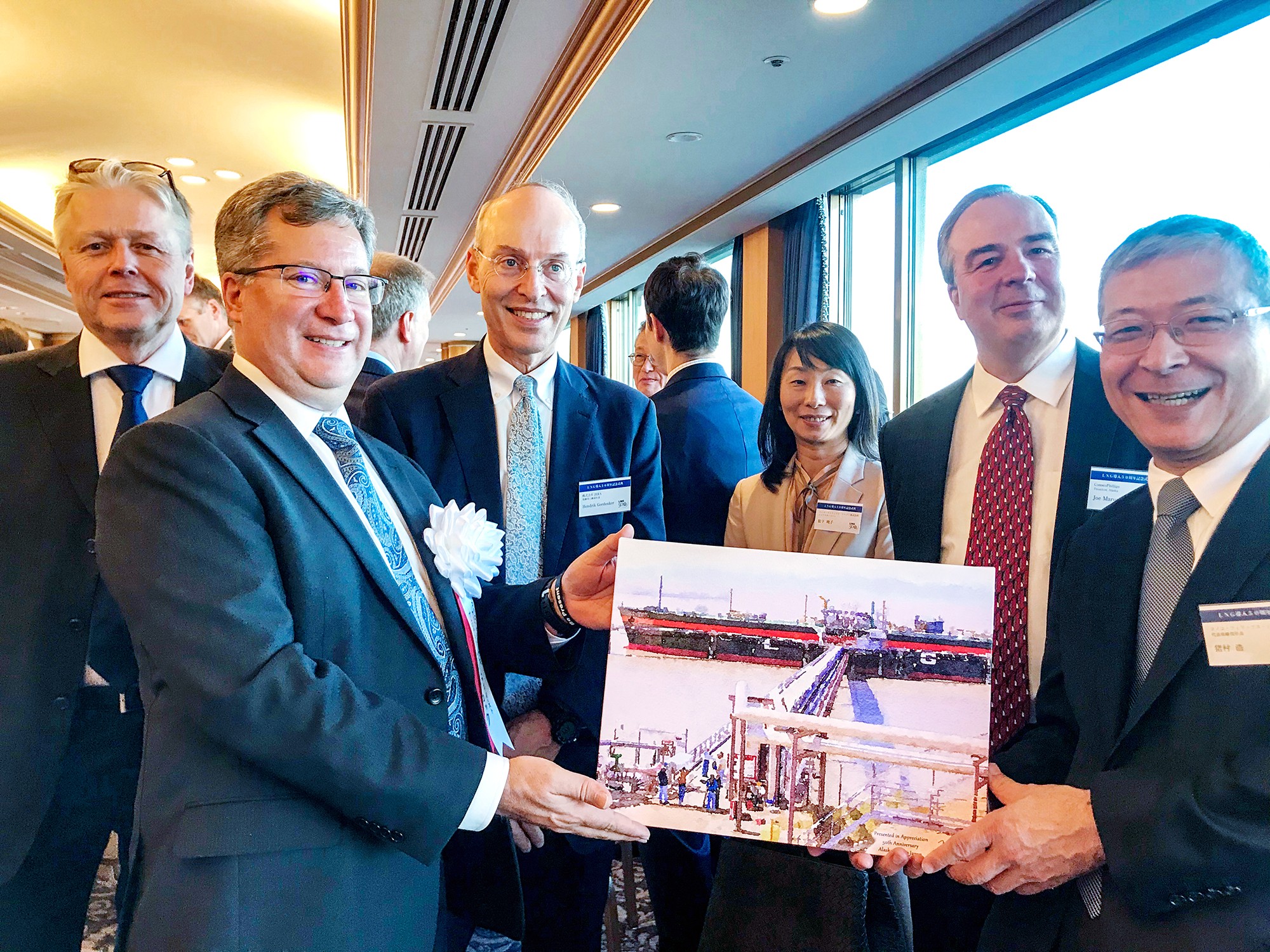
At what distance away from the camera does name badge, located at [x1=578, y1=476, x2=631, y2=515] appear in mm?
2094

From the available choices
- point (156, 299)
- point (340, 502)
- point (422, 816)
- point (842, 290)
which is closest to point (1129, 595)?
point (422, 816)

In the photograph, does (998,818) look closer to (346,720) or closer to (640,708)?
(640,708)

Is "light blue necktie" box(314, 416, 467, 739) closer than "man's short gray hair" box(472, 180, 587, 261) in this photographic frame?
Yes

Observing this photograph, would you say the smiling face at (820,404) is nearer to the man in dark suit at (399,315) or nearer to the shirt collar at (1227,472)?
the man in dark suit at (399,315)

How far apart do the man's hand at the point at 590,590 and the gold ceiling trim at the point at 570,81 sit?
130 inches

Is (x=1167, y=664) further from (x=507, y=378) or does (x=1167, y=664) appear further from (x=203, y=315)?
(x=203, y=315)

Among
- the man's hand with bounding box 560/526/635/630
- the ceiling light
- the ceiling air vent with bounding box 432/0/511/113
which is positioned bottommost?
the man's hand with bounding box 560/526/635/630

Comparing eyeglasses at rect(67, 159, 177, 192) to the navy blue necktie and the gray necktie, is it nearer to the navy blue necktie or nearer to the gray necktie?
the navy blue necktie

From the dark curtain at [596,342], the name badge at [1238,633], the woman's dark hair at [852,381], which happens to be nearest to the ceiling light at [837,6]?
the woman's dark hair at [852,381]

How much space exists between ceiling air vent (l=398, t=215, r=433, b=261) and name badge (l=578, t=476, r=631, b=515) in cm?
719

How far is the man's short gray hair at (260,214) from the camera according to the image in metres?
1.48

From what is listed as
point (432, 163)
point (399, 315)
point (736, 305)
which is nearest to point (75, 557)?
point (399, 315)

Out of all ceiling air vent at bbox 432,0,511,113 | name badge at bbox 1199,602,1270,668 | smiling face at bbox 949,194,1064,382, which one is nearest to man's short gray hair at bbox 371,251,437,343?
ceiling air vent at bbox 432,0,511,113

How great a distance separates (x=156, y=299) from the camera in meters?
2.10
